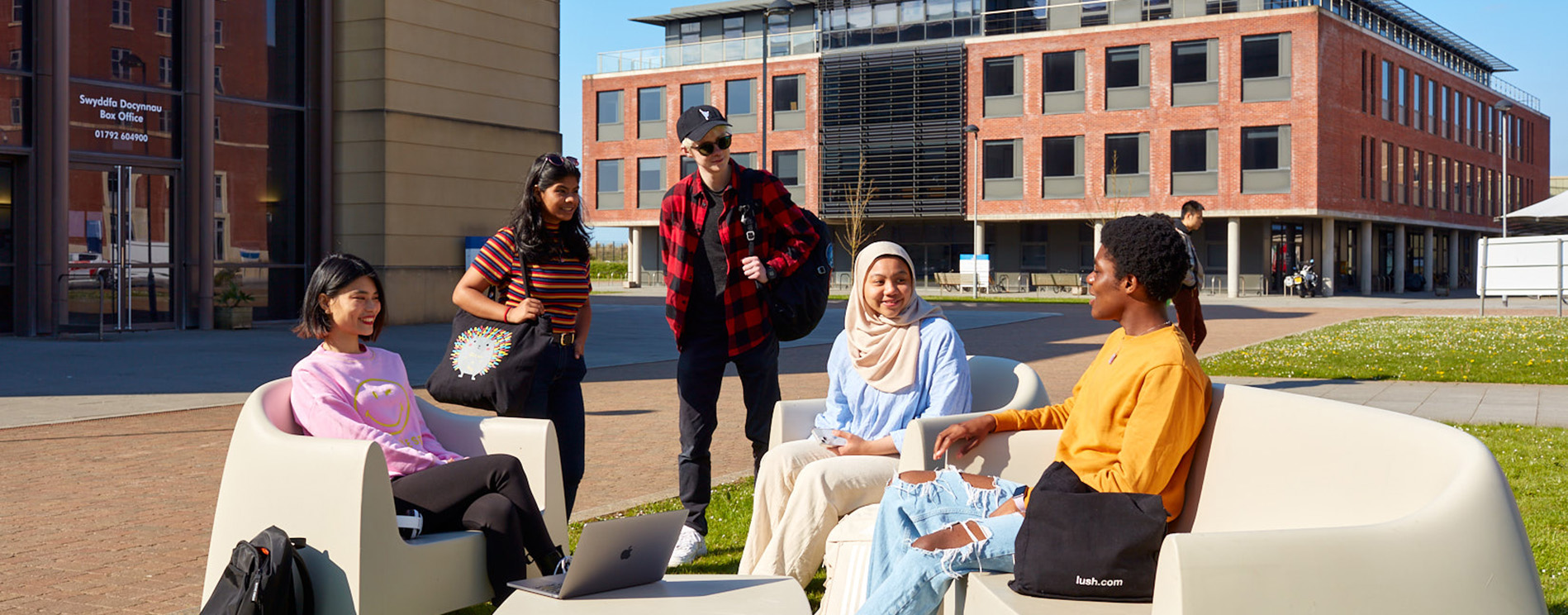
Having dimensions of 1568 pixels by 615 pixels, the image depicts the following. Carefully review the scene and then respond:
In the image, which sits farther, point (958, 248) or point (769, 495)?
point (958, 248)

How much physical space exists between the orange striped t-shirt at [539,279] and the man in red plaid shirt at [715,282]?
0.40 metres

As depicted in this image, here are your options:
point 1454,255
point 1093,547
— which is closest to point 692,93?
point 1454,255

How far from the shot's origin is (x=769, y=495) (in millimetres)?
4684

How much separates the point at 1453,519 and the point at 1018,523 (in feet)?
3.76

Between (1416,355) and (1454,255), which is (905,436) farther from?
(1454,255)

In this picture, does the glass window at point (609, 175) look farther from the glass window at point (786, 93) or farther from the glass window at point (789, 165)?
the glass window at point (786, 93)

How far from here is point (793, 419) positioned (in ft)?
17.2

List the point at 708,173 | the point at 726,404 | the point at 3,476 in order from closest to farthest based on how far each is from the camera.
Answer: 1. the point at 708,173
2. the point at 3,476
3. the point at 726,404

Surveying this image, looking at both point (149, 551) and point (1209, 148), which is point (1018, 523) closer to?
point (149, 551)

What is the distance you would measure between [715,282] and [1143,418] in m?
2.34

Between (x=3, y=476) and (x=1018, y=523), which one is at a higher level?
(x=1018, y=523)

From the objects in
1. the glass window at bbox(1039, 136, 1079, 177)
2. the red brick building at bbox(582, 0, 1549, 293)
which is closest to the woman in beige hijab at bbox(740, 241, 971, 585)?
the red brick building at bbox(582, 0, 1549, 293)

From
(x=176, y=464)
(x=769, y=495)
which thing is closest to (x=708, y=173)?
(x=769, y=495)

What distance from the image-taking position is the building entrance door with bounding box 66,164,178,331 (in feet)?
59.8
